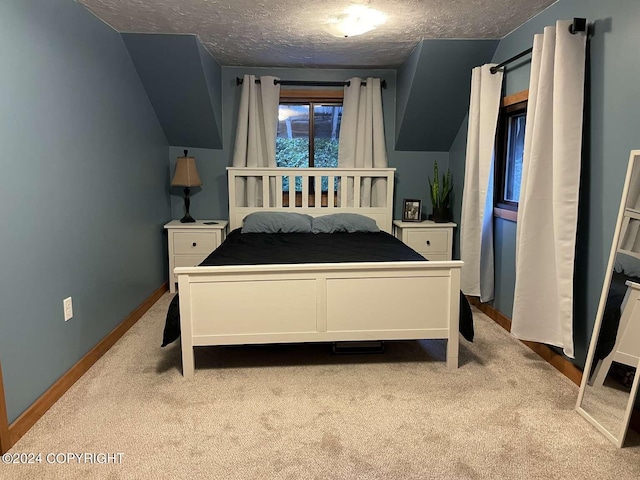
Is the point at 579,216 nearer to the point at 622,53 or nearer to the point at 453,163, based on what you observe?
the point at 622,53

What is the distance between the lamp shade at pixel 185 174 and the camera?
4.22 m

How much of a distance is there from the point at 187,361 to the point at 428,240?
8.55 ft

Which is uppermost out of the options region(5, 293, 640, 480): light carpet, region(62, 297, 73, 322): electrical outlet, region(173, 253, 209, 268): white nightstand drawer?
region(62, 297, 73, 322): electrical outlet

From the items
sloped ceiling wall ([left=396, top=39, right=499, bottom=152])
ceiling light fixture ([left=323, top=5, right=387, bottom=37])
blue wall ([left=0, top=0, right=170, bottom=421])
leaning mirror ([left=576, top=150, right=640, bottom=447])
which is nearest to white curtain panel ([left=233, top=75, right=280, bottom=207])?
blue wall ([left=0, top=0, right=170, bottom=421])

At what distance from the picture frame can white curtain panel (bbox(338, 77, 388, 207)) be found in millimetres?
209

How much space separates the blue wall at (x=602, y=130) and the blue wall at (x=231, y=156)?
1946 mm

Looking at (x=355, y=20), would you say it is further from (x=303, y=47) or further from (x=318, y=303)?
(x=318, y=303)

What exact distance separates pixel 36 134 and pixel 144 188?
63.5 inches

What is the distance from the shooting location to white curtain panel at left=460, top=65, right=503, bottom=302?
3.43 metres

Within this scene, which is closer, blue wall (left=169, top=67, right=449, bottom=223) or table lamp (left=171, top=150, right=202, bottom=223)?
table lamp (left=171, top=150, right=202, bottom=223)

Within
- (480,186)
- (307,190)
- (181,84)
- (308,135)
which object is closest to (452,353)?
(480,186)

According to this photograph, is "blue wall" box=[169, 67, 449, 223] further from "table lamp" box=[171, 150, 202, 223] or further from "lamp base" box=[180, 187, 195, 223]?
"table lamp" box=[171, 150, 202, 223]

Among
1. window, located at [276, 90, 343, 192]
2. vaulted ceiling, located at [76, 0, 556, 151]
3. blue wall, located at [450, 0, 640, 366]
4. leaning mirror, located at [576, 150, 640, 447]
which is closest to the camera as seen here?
leaning mirror, located at [576, 150, 640, 447]

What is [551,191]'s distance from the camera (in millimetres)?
2617
